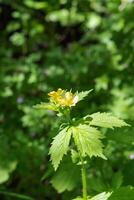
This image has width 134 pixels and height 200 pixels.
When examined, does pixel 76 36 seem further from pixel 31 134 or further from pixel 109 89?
pixel 31 134

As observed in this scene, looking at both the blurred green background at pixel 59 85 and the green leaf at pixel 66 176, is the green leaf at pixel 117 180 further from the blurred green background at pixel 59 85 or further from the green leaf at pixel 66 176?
the green leaf at pixel 66 176

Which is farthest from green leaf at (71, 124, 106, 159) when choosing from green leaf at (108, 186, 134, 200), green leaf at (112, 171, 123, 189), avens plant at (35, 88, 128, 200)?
green leaf at (112, 171, 123, 189)

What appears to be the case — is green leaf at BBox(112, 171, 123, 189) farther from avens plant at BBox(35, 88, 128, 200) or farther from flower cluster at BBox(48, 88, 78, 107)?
flower cluster at BBox(48, 88, 78, 107)

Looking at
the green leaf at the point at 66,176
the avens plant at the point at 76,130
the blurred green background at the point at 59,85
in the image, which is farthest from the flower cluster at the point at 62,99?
the green leaf at the point at 66,176

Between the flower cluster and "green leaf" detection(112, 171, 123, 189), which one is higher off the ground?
the flower cluster

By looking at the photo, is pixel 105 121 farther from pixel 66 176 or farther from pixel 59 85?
pixel 59 85
